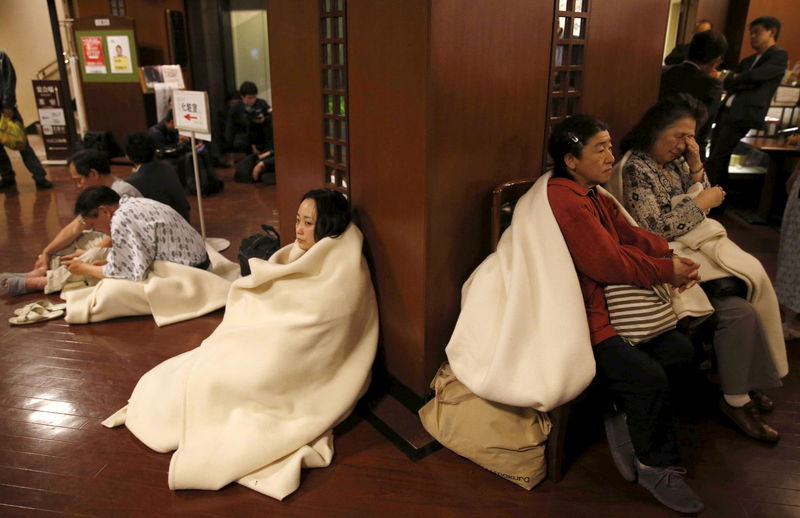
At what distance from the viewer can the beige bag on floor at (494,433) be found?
218cm

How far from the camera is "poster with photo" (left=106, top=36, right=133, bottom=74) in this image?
829 centimetres

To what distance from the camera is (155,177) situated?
14.0 feet

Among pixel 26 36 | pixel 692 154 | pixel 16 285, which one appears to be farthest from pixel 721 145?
pixel 26 36

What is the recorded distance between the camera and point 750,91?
529 cm

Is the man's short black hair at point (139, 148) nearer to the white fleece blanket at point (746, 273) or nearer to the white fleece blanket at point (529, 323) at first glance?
the white fleece blanket at point (529, 323)

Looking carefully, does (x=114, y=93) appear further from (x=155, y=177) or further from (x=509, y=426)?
(x=509, y=426)

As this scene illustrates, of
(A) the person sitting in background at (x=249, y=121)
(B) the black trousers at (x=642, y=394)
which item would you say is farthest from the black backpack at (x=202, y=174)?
(B) the black trousers at (x=642, y=394)

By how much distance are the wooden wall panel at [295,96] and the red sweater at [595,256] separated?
1260 millimetres

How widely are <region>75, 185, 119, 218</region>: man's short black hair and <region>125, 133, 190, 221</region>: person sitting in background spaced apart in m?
0.64

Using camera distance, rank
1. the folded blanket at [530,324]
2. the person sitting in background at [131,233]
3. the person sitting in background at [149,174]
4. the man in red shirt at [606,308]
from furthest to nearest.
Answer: the person sitting in background at [149,174], the person sitting in background at [131,233], the man in red shirt at [606,308], the folded blanket at [530,324]

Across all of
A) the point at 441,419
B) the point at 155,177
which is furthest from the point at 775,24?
the point at 155,177

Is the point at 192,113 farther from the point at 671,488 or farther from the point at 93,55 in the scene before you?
the point at 93,55

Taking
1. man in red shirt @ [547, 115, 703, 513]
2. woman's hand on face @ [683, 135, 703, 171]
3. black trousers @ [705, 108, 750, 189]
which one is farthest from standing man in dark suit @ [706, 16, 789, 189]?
man in red shirt @ [547, 115, 703, 513]

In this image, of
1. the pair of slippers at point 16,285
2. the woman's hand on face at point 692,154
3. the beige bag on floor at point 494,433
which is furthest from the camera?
the pair of slippers at point 16,285
